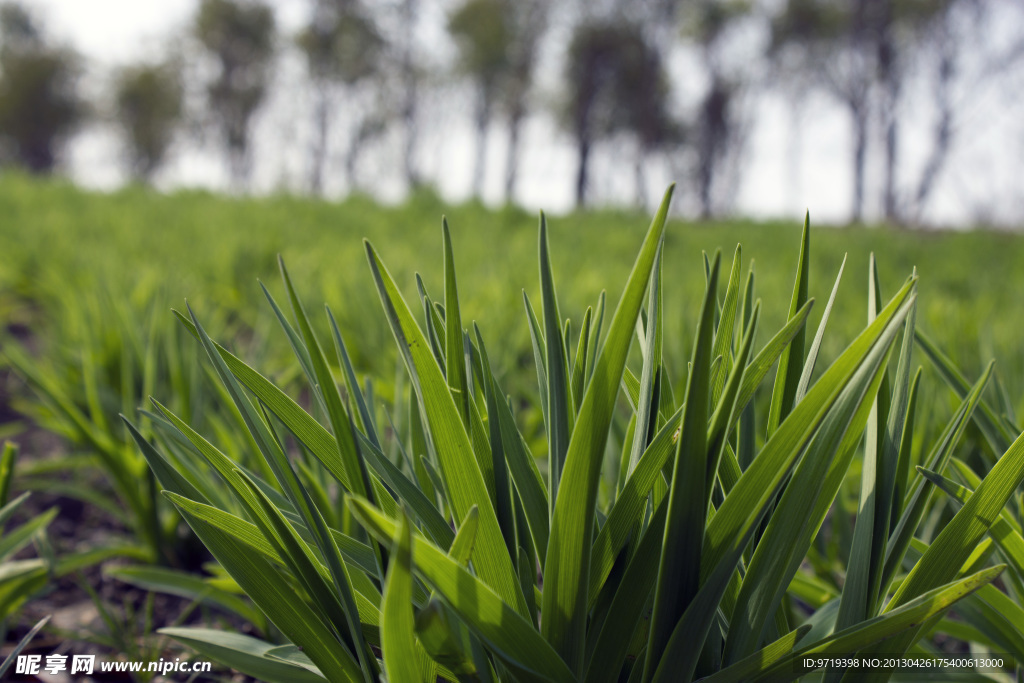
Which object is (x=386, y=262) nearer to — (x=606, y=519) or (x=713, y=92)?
(x=606, y=519)

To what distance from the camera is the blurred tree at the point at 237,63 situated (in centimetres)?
2345

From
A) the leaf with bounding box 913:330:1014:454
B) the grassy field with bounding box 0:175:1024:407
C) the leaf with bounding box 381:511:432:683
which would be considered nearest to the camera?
the leaf with bounding box 381:511:432:683

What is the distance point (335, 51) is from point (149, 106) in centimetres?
1079

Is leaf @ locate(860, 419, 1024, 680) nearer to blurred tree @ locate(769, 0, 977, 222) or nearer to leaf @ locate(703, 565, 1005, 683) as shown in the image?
leaf @ locate(703, 565, 1005, 683)

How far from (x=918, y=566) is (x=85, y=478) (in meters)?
1.61

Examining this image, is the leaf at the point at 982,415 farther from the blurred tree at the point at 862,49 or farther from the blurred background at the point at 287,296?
the blurred tree at the point at 862,49

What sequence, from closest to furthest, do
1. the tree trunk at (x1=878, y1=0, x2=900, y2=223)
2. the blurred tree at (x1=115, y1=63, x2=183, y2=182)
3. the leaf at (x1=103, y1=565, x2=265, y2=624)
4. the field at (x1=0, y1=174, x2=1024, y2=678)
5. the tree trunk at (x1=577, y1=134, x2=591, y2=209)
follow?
the leaf at (x1=103, y1=565, x2=265, y2=624)
the field at (x1=0, y1=174, x2=1024, y2=678)
the tree trunk at (x1=878, y1=0, x2=900, y2=223)
the tree trunk at (x1=577, y1=134, x2=591, y2=209)
the blurred tree at (x1=115, y1=63, x2=183, y2=182)

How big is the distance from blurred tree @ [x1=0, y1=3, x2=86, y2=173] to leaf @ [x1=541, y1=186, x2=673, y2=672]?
31.3 meters

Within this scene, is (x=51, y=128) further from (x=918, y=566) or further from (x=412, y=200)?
(x=918, y=566)

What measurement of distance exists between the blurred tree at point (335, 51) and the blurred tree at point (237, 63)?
9.91 ft

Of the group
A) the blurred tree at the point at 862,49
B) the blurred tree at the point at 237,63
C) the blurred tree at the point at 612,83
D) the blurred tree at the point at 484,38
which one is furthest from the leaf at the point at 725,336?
the blurred tree at the point at 237,63

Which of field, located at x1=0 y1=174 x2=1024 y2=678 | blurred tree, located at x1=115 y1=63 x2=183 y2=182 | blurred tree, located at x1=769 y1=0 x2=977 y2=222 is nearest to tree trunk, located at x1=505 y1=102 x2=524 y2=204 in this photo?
blurred tree, located at x1=769 y1=0 x2=977 y2=222

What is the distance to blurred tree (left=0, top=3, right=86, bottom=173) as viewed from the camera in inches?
968

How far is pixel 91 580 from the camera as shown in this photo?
106 cm
